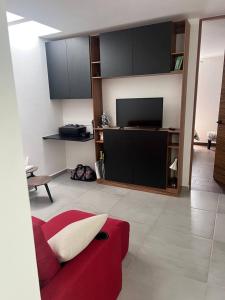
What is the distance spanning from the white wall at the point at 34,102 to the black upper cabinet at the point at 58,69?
0.32 feet

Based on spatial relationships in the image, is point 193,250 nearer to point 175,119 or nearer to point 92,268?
point 92,268

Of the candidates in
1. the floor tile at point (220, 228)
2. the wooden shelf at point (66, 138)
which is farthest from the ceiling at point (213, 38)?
the floor tile at point (220, 228)

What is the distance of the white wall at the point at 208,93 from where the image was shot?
5891 mm

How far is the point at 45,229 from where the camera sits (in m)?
1.79

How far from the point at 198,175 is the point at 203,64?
3.50 m

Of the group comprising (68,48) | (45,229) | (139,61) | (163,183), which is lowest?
(163,183)

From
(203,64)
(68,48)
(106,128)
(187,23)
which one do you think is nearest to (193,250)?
(106,128)

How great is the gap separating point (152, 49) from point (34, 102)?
2116mm

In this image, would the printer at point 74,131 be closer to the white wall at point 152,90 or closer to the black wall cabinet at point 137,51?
the white wall at point 152,90

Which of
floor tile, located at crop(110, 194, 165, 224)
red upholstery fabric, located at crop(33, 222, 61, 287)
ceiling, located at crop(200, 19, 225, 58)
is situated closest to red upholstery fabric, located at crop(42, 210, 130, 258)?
red upholstery fabric, located at crop(33, 222, 61, 287)

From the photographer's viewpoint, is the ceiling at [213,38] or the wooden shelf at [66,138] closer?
the ceiling at [213,38]

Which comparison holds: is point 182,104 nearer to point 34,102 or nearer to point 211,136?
point 34,102

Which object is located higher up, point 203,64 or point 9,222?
point 203,64

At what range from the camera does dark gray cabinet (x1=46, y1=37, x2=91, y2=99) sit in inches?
140
